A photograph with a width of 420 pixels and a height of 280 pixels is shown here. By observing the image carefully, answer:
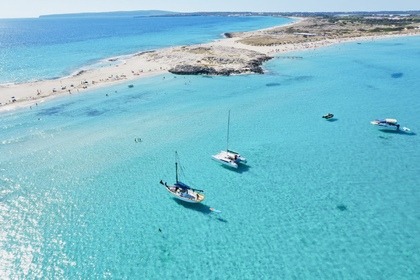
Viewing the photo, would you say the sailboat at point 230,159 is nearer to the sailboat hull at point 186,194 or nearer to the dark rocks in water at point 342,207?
the sailboat hull at point 186,194

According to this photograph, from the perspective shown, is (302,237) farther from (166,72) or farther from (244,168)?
(166,72)

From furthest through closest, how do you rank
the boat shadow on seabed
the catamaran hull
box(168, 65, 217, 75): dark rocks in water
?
1. box(168, 65, 217, 75): dark rocks in water
2. the catamaran hull
3. the boat shadow on seabed

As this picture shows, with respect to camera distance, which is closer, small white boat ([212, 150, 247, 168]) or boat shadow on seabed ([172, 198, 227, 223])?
boat shadow on seabed ([172, 198, 227, 223])

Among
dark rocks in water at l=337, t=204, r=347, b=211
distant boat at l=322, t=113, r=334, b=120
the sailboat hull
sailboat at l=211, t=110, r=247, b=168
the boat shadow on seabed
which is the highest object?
distant boat at l=322, t=113, r=334, b=120

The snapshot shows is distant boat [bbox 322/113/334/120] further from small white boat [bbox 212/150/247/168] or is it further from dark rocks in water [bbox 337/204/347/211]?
dark rocks in water [bbox 337/204/347/211]

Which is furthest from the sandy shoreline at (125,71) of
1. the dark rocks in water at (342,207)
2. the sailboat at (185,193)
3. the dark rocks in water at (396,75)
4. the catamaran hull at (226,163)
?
the dark rocks in water at (342,207)

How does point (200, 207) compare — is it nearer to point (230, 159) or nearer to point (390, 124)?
point (230, 159)

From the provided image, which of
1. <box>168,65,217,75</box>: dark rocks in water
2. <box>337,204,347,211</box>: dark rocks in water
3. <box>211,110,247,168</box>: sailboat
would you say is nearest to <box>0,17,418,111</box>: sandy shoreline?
<box>168,65,217,75</box>: dark rocks in water
